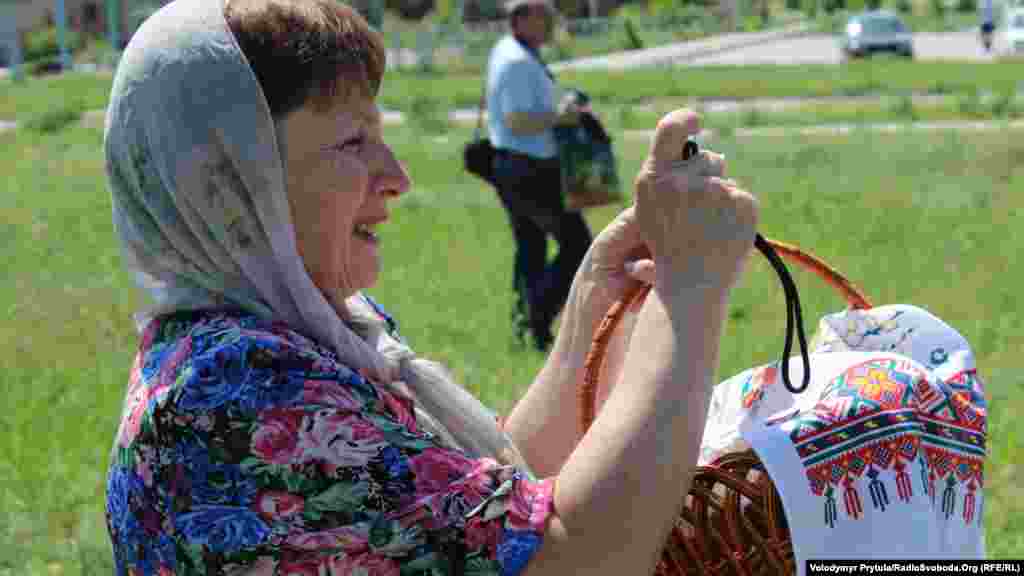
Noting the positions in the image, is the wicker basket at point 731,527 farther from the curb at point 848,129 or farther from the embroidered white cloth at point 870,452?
the curb at point 848,129

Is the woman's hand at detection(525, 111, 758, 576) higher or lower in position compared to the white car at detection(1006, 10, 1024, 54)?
higher

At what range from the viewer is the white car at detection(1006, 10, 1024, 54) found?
32906 millimetres

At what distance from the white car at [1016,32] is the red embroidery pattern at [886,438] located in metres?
33.0

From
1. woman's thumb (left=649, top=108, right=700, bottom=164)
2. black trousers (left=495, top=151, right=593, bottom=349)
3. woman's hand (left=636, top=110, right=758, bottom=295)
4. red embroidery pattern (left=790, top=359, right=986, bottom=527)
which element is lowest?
black trousers (left=495, top=151, right=593, bottom=349)

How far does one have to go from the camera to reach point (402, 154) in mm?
15992

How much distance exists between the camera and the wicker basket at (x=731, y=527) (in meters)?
1.84

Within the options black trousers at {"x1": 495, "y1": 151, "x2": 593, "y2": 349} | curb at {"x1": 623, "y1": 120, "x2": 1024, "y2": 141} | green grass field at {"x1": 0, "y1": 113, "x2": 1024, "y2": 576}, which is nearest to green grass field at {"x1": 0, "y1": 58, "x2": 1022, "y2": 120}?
curb at {"x1": 623, "y1": 120, "x2": 1024, "y2": 141}

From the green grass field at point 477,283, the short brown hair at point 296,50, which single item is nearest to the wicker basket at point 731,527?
the short brown hair at point 296,50

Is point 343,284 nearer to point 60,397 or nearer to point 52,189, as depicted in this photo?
point 60,397

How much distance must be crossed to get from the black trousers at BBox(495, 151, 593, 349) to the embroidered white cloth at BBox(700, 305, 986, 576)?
15.8 ft

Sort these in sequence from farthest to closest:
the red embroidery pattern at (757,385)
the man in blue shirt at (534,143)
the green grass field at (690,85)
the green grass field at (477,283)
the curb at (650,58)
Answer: the curb at (650,58), the green grass field at (690,85), the man in blue shirt at (534,143), the green grass field at (477,283), the red embroidery pattern at (757,385)

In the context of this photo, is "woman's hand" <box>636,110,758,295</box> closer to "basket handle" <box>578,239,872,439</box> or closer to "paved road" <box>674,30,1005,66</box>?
"basket handle" <box>578,239,872,439</box>

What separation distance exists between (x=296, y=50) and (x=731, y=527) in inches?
30.9

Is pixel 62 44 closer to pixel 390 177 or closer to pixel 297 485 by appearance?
pixel 390 177
